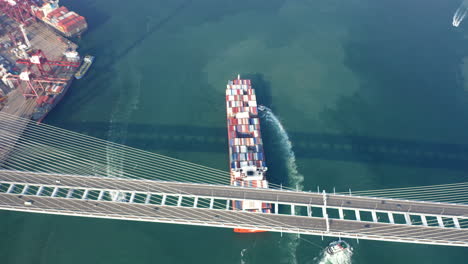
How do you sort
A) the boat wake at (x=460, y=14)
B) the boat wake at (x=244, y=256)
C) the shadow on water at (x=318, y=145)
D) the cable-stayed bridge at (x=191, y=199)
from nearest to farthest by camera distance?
the cable-stayed bridge at (x=191, y=199)
the boat wake at (x=244, y=256)
the shadow on water at (x=318, y=145)
the boat wake at (x=460, y=14)

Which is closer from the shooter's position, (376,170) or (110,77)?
(376,170)

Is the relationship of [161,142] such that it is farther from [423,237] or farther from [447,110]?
[447,110]

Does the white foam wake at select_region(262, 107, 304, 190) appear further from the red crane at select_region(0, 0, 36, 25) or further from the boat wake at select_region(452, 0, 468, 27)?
the red crane at select_region(0, 0, 36, 25)

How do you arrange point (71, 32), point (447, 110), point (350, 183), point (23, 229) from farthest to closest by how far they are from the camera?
point (71, 32), point (447, 110), point (350, 183), point (23, 229)

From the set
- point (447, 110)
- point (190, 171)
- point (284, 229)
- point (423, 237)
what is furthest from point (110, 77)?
point (447, 110)

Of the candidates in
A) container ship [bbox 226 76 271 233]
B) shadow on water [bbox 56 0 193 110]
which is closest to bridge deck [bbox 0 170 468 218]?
container ship [bbox 226 76 271 233]

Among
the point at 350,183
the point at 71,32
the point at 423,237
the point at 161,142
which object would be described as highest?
the point at 71,32

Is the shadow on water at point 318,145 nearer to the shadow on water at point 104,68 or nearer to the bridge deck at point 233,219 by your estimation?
the shadow on water at point 104,68

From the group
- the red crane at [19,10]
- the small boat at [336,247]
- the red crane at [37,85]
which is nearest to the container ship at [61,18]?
the red crane at [19,10]
